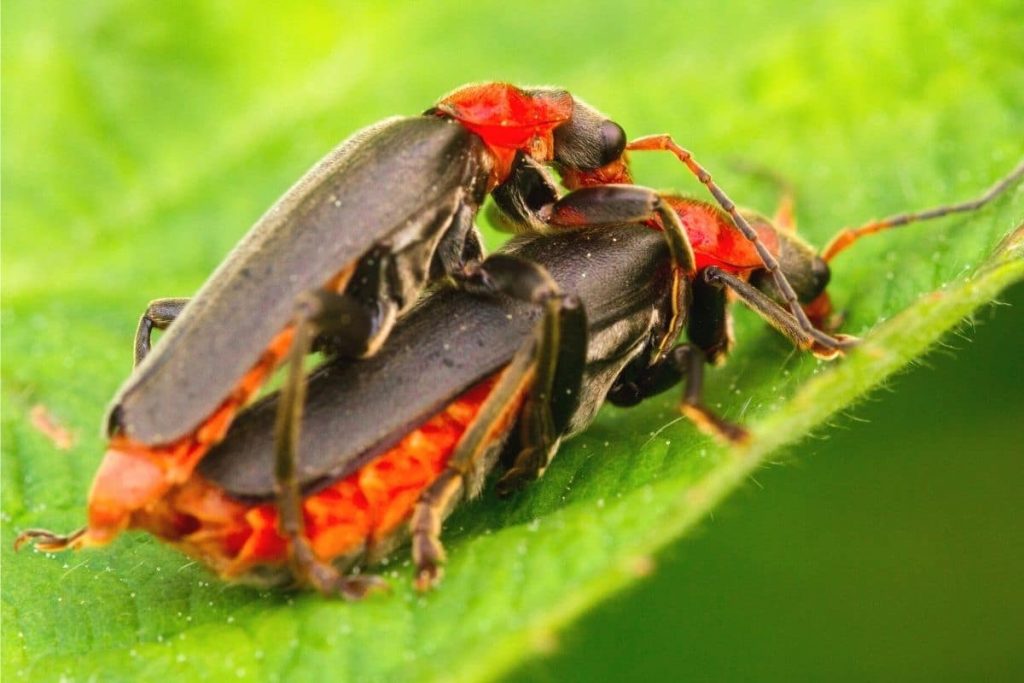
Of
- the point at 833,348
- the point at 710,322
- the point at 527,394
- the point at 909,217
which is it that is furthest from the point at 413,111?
the point at 833,348

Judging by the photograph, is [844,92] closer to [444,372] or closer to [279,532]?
[444,372]

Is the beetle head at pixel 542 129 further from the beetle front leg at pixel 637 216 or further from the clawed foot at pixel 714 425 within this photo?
the clawed foot at pixel 714 425

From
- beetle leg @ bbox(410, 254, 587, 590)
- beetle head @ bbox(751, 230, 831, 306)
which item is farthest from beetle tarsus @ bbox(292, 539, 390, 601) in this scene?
beetle head @ bbox(751, 230, 831, 306)

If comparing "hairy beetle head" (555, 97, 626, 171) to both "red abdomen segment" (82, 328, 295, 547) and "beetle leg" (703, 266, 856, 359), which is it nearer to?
"beetle leg" (703, 266, 856, 359)

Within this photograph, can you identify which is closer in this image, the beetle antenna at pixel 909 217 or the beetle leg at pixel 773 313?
the beetle leg at pixel 773 313

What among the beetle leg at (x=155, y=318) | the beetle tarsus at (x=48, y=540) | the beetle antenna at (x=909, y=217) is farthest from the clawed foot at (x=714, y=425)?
the beetle tarsus at (x=48, y=540)

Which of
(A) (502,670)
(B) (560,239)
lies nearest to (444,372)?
(B) (560,239)

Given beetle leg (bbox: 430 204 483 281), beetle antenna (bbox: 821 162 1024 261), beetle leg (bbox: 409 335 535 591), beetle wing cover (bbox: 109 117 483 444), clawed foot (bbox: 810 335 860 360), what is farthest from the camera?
beetle antenna (bbox: 821 162 1024 261)
